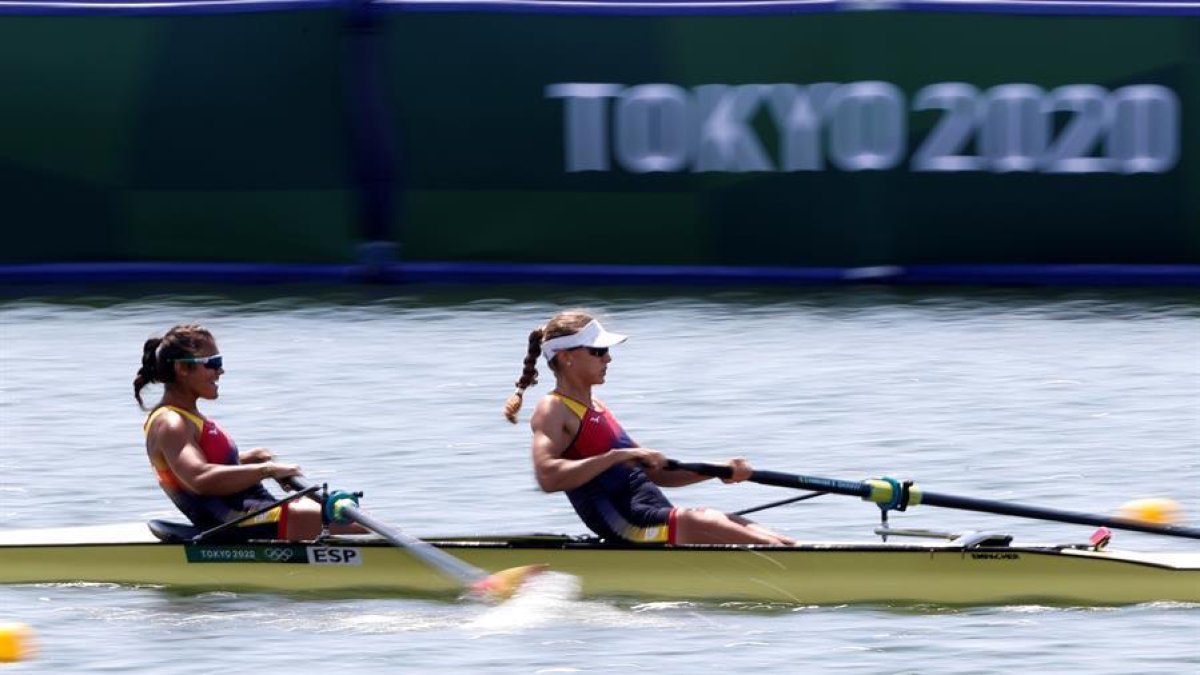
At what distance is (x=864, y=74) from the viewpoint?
20891 millimetres

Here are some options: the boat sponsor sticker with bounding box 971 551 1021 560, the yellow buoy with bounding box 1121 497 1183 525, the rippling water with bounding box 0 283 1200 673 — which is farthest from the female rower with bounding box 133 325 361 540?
the yellow buoy with bounding box 1121 497 1183 525

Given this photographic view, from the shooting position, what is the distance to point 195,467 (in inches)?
489

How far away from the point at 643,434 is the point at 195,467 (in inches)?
199

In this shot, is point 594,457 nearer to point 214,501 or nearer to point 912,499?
point 912,499

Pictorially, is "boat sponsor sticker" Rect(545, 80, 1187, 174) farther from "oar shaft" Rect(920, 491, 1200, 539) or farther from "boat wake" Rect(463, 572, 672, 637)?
"boat wake" Rect(463, 572, 672, 637)

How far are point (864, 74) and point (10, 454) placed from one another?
766 cm

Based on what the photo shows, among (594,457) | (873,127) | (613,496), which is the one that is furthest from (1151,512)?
(873,127)

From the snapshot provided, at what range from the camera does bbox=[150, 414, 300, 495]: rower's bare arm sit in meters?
12.4

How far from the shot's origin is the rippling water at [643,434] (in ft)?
38.4

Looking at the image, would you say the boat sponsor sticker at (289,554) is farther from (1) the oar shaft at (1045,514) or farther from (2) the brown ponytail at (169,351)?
(1) the oar shaft at (1045,514)

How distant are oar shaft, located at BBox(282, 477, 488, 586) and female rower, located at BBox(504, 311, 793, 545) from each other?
1.69 feet

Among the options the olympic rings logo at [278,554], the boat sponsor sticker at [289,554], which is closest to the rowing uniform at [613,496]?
the boat sponsor sticker at [289,554]

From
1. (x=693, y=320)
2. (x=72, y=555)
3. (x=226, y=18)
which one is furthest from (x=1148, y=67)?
(x=72, y=555)

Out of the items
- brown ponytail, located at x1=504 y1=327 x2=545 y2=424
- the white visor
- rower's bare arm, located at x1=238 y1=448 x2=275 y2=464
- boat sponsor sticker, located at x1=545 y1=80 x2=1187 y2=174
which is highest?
boat sponsor sticker, located at x1=545 y1=80 x2=1187 y2=174
